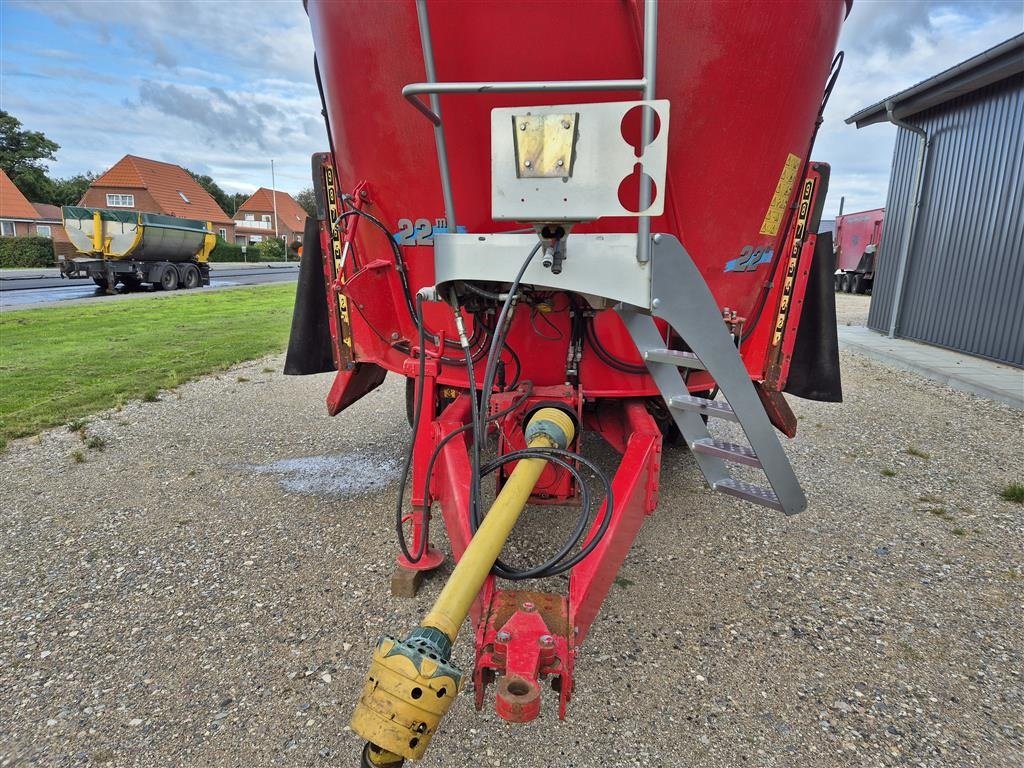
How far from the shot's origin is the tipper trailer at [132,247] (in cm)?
1773

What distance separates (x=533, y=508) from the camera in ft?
12.1

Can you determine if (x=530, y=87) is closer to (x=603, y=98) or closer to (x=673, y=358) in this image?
(x=603, y=98)

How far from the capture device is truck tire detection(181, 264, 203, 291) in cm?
2102

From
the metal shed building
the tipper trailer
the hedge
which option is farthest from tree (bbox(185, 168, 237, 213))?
the metal shed building

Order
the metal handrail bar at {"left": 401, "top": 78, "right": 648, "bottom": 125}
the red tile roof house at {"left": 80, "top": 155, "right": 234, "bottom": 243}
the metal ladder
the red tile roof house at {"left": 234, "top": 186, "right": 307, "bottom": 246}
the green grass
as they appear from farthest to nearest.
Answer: the red tile roof house at {"left": 234, "top": 186, "right": 307, "bottom": 246}, the red tile roof house at {"left": 80, "top": 155, "right": 234, "bottom": 243}, the green grass, the metal ladder, the metal handrail bar at {"left": 401, "top": 78, "right": 648, "bottom": 125}

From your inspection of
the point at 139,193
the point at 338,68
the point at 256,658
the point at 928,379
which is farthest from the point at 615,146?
the point at 139,193

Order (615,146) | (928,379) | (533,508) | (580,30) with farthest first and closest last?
(928,379) < (533,508) < (580,30) < (615,146)

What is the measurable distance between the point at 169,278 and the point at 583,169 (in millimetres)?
22005

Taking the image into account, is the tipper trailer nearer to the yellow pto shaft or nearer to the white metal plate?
the white metal plate

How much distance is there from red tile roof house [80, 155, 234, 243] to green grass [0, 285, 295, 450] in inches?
1323

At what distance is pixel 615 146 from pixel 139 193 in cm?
5048

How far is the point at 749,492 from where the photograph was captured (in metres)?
2.37

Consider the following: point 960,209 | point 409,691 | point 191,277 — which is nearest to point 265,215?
point 191,277

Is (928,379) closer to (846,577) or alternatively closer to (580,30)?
(846,577)
